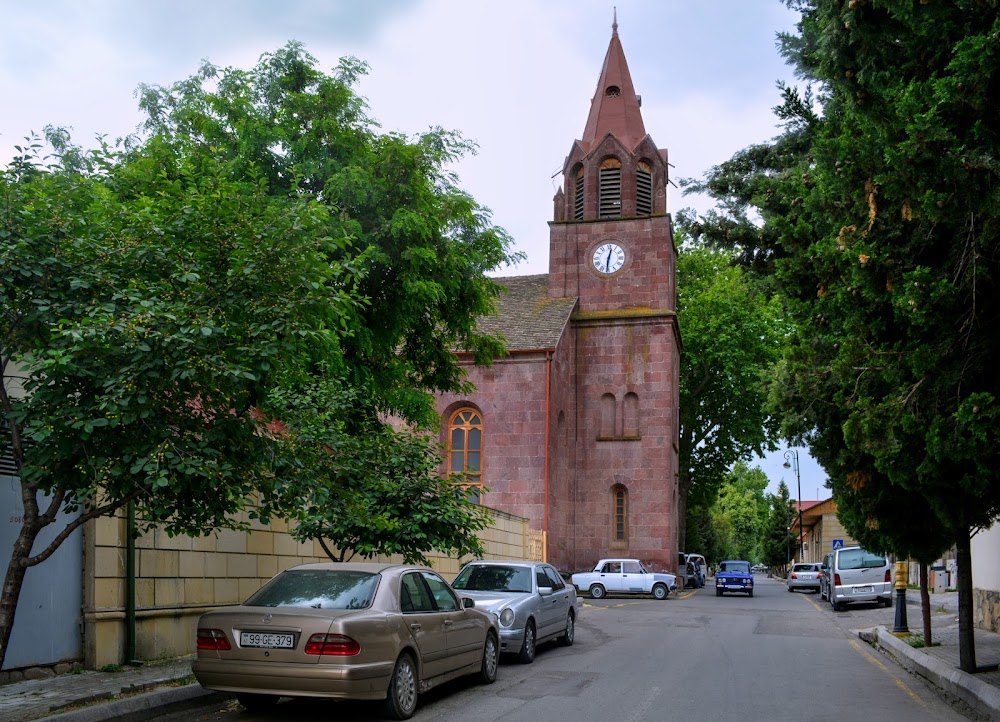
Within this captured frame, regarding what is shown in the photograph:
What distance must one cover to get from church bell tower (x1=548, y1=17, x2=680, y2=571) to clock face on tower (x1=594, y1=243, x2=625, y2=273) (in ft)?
0.14

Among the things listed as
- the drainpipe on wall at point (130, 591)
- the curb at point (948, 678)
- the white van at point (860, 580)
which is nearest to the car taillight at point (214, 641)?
the drainpipe on wall at point (130, 591)

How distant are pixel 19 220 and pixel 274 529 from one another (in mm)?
8227

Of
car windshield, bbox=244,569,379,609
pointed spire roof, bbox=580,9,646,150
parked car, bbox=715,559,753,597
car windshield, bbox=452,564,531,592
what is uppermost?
pointed spire roof, bbox=580,9,646,150

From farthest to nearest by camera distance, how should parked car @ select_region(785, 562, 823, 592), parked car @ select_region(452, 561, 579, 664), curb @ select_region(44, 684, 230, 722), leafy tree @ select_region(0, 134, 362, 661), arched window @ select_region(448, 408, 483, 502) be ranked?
parked car @ select_region(785, 562, 823, 592)
arched window @ select_region(448, 408, 483, 502)
parked car @ select_region(452, 561, 579, 664)
curb @ select_region(44, 684, 230, 722)
leafy tree @ select_region(0, 134, 362, 661)

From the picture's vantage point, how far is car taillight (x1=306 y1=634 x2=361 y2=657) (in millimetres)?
8398

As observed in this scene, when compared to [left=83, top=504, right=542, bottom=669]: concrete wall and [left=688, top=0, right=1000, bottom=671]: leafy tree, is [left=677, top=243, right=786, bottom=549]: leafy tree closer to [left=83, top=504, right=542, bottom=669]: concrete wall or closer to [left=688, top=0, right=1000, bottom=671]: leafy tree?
[left=83, top=504, right=542, bottom=669]: concrete wall

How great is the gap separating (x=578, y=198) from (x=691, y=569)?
758 inches

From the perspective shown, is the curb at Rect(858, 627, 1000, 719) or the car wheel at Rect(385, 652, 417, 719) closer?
the car wheel at Rect(385, 652, 417, 719)

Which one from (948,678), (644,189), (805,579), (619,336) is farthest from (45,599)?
(805,579)

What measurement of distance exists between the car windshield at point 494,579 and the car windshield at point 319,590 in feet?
18.9

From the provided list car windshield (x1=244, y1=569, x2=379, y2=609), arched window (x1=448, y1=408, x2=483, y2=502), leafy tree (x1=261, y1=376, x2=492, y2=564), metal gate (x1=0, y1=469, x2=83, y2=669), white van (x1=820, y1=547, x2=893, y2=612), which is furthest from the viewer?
arched window (x1=448, y1=408, x2=483, y2=502)

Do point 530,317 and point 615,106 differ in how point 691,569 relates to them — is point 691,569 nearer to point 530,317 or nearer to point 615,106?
point 530,317

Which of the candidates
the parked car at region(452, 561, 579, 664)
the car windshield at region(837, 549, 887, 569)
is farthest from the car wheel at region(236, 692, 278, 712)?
the car windshield at region(837, 549, 887, 569)

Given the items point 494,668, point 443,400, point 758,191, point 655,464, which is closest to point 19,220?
point 494,668
